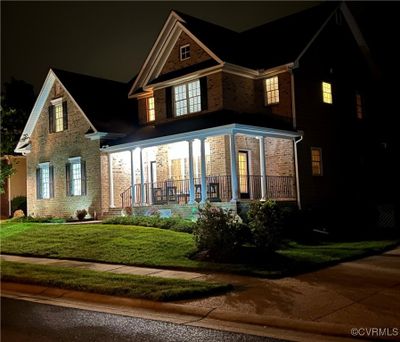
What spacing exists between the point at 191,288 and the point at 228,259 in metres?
3.30

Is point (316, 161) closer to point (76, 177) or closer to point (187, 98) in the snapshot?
point (187, 98)

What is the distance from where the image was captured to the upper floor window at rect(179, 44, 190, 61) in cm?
2392

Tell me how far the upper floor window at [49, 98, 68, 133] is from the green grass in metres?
14.9

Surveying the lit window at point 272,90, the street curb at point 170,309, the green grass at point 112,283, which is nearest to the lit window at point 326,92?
the lit window at point 272,90

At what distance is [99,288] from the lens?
10.6 m

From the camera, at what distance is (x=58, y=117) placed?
28.5 m

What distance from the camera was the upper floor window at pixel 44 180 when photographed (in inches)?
1130

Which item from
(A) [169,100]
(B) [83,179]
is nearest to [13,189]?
(B) [83,179]

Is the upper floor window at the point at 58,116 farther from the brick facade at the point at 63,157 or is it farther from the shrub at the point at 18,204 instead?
the shrub at the point at 18,204

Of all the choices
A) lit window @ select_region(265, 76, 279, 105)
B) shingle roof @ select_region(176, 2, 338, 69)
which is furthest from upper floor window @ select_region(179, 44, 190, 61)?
lit window @ select_region(265, 76, 279, 105)

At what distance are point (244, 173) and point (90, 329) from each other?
15.7m

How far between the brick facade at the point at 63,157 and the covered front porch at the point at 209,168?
1.05m

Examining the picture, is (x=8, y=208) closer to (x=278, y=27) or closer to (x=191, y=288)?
(x=278, y=27)

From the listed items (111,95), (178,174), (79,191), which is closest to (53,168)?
(79,191)
